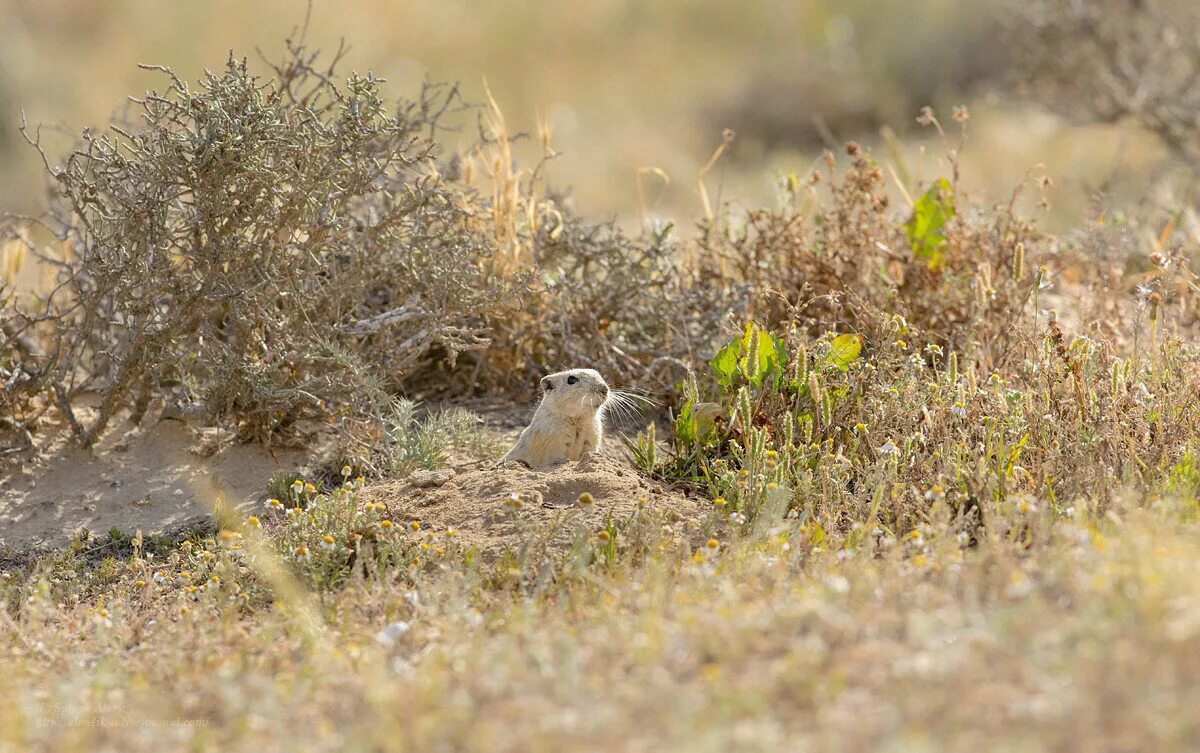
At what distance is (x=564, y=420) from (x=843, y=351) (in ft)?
3.93

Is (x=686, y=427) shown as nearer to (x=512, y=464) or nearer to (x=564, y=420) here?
(x=564, y=420)

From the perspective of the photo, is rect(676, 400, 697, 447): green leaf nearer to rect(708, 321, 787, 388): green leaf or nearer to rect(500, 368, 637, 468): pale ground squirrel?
rect(708, 321, 787, 388): green leaf

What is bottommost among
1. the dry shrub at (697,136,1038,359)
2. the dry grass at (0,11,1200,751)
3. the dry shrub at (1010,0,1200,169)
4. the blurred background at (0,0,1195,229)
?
the dry grass at (0,11,1200,751)

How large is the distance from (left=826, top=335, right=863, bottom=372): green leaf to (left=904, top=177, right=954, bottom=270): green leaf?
4.17 ft

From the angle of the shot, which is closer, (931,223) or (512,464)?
(512,464)

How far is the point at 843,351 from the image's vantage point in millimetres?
5398

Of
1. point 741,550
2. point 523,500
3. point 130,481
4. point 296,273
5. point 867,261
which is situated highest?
point 296,273

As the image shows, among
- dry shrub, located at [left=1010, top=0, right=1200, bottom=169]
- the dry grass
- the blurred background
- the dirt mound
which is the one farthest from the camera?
the blurred background

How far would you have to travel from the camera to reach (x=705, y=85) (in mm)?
18109

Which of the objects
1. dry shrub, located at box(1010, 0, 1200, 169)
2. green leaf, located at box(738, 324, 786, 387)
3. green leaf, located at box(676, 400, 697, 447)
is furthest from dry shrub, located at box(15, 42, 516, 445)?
dry shrub, located at box(1010, 0, 1200, 169)

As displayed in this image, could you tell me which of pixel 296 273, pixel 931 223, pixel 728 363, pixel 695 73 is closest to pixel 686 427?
pixel 728 363

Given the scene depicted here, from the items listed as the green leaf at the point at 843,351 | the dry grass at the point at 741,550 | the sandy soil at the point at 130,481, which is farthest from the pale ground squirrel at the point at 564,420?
the sandy soil at the point at 130,481

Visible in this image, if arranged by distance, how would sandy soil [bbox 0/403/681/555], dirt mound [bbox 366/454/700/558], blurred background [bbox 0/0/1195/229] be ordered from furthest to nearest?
blurred background [bbox 0/0/1195/229] → sandy soil [bbox 0/403/681/555] → dirt mound [bbox 366/454/700/558]

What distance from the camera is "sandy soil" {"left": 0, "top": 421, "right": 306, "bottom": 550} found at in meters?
5.46
